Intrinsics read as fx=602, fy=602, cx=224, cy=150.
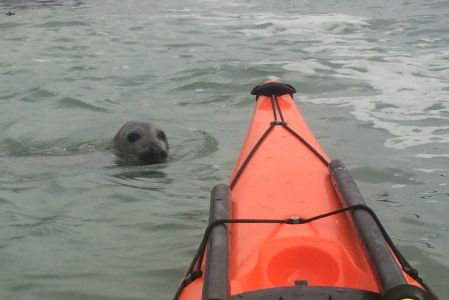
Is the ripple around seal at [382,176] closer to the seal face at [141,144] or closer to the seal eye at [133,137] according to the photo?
the seal face at [141,144]

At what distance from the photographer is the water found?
4.18 meters

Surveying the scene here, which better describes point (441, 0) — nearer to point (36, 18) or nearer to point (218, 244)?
point (36, 18)

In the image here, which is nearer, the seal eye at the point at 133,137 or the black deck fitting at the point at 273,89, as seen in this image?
the black deck fitting at the point at 273,89

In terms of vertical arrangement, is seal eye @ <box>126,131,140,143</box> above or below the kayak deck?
below

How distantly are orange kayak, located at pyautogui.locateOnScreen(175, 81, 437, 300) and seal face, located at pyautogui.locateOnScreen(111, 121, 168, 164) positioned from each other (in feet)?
8.13

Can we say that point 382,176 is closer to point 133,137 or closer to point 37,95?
point 133,137

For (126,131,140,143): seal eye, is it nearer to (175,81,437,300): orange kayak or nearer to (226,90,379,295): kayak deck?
(226,90,379,295): kayak deck

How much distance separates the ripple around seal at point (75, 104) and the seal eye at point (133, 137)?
233cm

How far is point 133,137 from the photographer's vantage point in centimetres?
647

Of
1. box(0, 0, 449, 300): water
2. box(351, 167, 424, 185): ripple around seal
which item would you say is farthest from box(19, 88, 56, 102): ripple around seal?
box(351, 167, 424, 185): ripple around seal

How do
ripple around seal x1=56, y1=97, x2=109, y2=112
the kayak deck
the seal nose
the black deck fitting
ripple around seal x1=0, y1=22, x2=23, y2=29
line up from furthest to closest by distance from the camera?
ripple around seal x1=0, y1=22, x2=23, y2=29 → ripple around seal x1=56, y1=97, x2=109, y2=112 → the seal nose → the black deck fitting → the kayak deck

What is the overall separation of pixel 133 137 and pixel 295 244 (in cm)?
393

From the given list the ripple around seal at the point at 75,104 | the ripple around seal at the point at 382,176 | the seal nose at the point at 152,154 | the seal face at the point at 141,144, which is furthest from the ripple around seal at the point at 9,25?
the ripple around seal at the point at 382,176

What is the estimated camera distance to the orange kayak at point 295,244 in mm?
2439
